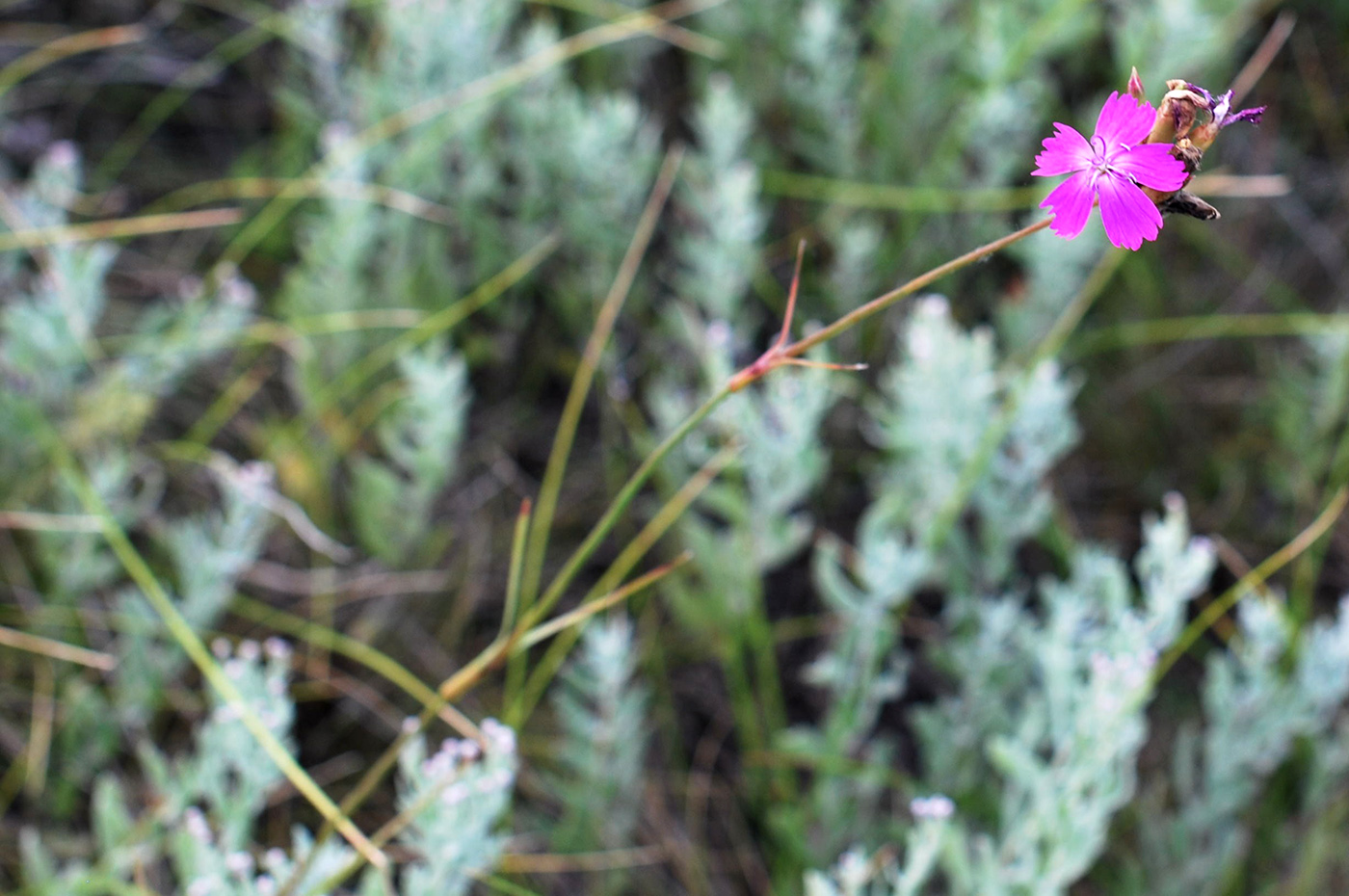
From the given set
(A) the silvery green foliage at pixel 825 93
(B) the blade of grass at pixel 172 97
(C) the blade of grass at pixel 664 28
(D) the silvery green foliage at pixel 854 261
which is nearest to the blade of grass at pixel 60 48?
(B) the blade of grass at pixel 172 97

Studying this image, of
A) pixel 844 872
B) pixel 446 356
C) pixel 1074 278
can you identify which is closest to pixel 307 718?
pixel 446 356

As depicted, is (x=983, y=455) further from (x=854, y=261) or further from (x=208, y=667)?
(x=208, y=667)

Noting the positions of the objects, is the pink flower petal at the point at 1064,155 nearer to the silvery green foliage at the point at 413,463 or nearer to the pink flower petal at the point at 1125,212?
the pink flower petal at the point at 1125,212

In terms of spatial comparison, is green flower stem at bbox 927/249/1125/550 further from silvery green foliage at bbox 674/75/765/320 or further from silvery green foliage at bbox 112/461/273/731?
silvery green foliage at bbox 112/461/273/731

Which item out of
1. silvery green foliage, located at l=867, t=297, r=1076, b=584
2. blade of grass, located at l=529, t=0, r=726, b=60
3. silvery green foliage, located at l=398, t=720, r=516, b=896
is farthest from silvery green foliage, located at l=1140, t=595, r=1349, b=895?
blade of grass, located at l=529, t=0, r=726, b=60

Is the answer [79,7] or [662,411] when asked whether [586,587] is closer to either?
[662,411]

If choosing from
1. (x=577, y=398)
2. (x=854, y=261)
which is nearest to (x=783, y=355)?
(x=577, y=398)
